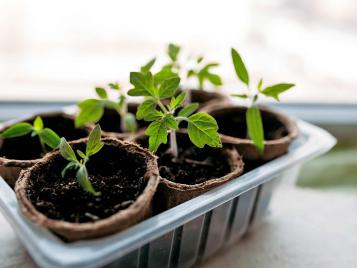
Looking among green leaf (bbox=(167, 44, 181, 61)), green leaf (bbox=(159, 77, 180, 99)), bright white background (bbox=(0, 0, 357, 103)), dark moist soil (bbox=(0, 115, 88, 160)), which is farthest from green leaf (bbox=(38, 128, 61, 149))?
bright white background (bbox=(0, 0, 357, 103))

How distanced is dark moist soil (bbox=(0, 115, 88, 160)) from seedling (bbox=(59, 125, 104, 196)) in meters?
0.21

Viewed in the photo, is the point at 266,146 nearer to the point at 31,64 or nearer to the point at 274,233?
the point at 274,233

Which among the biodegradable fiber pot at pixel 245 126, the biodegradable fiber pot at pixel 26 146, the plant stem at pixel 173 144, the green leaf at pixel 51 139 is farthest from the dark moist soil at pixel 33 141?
the biodegradable fiber pot at pixel 245 126

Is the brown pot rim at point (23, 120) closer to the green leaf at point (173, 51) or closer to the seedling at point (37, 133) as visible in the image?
the seedling at point (37, 133)

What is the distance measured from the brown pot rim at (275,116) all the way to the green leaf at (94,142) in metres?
0.30

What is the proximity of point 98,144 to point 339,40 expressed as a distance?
1.13 m

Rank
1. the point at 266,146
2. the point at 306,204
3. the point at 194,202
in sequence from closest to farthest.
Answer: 1. the point at 194,202
2. the point at 266,146
3. the point at 306,204

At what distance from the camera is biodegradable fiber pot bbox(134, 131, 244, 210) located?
0.81m

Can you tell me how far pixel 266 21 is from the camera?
1570mm

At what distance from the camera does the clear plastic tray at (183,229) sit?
67 centimetres

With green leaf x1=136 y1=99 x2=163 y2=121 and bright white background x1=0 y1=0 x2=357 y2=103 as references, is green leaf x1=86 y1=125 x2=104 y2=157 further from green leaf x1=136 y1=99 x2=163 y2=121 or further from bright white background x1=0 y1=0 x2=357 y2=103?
bright white background x1=0 y1=0 x2=357 y2=103

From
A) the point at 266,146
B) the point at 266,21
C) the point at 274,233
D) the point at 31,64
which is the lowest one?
the point at 274,233

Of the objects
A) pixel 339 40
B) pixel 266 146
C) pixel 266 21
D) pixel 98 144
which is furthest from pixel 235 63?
pixel 339 40

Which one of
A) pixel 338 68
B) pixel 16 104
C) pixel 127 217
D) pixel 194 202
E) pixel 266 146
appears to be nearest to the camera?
pixel 127 217
